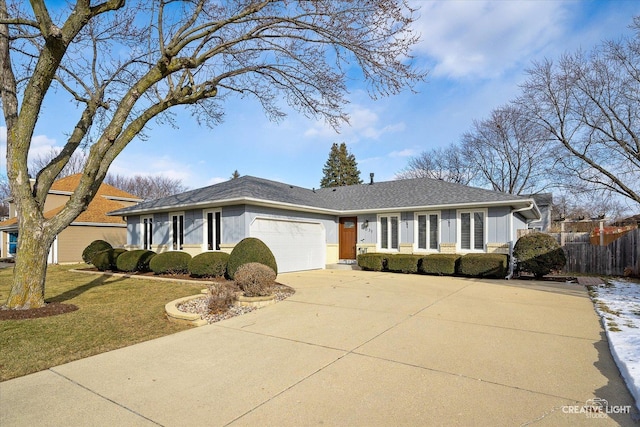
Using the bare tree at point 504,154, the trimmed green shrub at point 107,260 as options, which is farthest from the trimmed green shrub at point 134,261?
the bare tree at point 504,154

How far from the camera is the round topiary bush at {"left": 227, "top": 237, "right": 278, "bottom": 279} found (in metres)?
10.3

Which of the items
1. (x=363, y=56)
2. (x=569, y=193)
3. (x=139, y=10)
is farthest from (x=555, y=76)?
(x=139, y=10)

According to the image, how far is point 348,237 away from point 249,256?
310 inches

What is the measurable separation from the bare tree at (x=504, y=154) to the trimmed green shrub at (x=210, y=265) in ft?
82.6

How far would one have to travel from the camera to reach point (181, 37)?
7.96m

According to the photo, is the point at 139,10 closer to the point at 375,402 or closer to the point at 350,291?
the point at 350,291

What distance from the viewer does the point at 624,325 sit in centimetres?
576

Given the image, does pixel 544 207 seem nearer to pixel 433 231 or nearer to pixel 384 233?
pixel 433 231

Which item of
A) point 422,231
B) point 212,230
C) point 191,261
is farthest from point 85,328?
point 422,231

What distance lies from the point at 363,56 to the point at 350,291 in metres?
5.83

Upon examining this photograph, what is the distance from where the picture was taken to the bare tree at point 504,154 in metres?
28.9

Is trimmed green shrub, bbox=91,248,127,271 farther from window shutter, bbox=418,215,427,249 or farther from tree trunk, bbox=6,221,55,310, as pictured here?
window shutter, bbox=418,215,427,249

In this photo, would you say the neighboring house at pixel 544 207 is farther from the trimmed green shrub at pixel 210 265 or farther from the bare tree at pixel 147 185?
the bare tree at pixel 147 185

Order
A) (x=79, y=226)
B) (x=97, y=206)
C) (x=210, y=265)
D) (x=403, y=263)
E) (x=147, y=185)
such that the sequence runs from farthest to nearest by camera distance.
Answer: (x=147, y=185)
(x=97, y=206)
(x=79, y=226)
(x=403, y=263)
(x=210, y=265)
